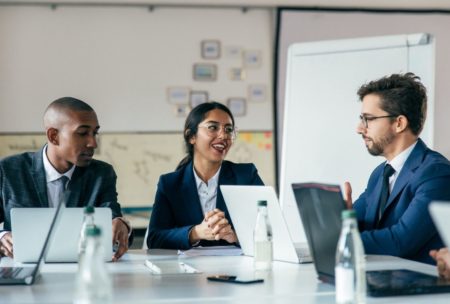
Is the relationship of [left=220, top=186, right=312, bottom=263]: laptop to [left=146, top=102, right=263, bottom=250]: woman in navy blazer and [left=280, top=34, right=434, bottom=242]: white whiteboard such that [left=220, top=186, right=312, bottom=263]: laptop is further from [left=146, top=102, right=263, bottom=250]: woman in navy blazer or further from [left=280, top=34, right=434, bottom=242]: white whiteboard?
[left=280, top=34, right=434, bottom=242]: white whiteboard

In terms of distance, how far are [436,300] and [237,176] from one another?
1945 millimetres

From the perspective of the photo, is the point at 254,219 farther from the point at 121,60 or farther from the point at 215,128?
the point at 121,60

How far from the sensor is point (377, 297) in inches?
82.0

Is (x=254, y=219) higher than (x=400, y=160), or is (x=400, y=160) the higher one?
(x=400, y=160)

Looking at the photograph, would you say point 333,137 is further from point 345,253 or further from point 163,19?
point 345,253

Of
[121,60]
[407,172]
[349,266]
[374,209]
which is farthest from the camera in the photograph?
[121,60]

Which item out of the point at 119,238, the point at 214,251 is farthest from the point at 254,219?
the point at 119,238

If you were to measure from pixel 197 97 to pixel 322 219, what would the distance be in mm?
4362

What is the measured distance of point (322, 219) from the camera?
7.18 ft

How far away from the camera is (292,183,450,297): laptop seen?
210 centimetres

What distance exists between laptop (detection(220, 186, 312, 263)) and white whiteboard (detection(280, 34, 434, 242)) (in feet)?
5.29

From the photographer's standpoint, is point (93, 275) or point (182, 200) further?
point (182, 200)

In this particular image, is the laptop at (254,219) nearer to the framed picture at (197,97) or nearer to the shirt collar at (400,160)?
the shirt collar at (400,160)

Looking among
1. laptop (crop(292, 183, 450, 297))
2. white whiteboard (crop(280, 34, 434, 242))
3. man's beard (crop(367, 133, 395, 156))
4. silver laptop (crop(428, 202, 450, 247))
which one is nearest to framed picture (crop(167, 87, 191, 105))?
white whiteboard (crop(280, 34, 434, 242))
